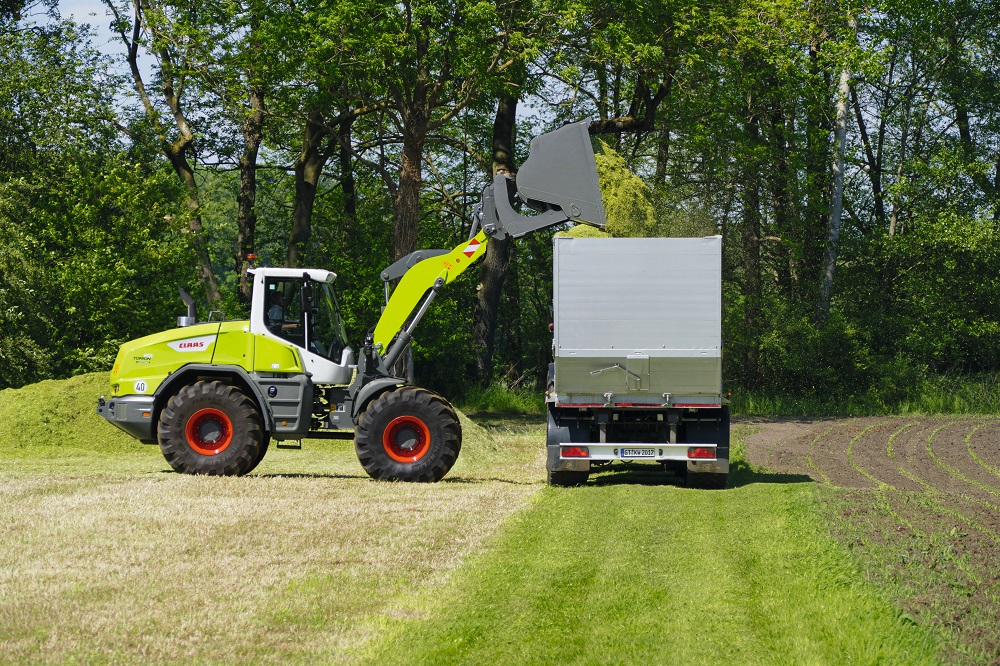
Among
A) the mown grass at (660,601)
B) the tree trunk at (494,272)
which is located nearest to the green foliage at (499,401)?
the tree trunk at (494,272)

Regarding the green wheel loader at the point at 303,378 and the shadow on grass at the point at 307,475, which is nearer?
the green wheel loader at the point at 303,378

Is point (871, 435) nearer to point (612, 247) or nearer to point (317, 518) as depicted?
point (612, 247)

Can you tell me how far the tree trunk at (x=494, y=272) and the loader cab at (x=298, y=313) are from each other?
16.2m

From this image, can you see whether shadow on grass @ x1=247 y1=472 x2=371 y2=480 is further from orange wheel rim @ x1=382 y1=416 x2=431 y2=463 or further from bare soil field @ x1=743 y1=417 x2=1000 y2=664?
bare soil field @ x1=743 y1=417 x2=1000 y2=664

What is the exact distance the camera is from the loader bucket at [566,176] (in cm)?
1529

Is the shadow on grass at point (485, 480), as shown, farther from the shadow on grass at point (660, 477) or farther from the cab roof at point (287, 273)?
the cab roof at point (287, 273)

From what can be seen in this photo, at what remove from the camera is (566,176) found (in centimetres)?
1545

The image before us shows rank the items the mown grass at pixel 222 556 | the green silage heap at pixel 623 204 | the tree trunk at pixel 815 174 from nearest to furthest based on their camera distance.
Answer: the mown grass at pixel 222 556 < the green silage heap at pixel 623 204 < the tree trunk at pixel 815 174

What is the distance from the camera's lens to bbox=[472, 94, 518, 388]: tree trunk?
32594 mm

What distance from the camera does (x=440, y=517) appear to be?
1170 centimetres

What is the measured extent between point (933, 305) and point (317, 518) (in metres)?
27.6

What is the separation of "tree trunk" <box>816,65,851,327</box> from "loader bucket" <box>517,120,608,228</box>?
20.9 metres

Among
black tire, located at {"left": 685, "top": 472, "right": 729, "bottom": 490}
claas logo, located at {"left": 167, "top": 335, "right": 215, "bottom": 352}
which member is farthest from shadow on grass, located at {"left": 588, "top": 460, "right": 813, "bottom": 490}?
claas logo, located at {"left": 167, "top": 335, "right": 215, "bottom": 352}

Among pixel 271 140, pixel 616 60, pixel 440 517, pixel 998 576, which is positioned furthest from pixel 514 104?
pixel 998 576
